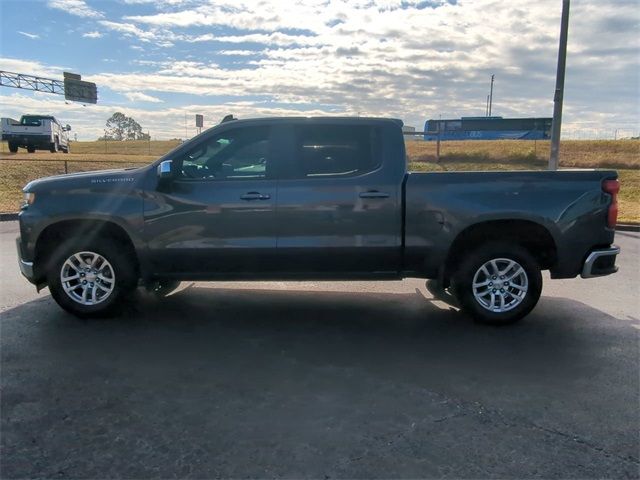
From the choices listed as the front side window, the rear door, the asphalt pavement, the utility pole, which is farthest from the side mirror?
the utility pole

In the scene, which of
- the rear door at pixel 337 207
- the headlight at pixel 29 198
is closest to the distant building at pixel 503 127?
the rear door at pixel 337 207

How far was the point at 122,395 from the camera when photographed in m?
3.69

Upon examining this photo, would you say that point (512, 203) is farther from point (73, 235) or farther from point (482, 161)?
point (482, 161)

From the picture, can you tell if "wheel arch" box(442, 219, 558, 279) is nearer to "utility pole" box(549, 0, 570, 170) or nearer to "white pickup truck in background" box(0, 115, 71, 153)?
"utility pole" box(549, 0, 570, 170)

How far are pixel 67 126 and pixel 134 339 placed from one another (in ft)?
123

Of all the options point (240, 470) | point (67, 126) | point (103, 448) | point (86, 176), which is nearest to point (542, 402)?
point (240, 470)

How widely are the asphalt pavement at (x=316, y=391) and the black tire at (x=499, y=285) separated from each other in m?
0.16

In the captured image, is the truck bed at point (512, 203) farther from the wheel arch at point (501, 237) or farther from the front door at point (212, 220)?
the front door at point (212, 220)

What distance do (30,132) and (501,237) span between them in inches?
1292

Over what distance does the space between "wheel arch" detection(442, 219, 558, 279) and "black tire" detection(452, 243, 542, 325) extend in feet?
0.33

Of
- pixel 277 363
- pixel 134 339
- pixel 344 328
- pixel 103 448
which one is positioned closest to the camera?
pixel 103 448

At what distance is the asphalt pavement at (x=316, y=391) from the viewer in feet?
9.60

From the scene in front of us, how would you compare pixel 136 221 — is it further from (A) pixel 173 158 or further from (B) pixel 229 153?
(B) pixel 229 153

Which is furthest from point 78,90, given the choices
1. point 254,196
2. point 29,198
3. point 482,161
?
point 254,196
